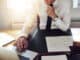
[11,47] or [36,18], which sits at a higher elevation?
[36,18]

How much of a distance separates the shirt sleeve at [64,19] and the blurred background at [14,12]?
90mm

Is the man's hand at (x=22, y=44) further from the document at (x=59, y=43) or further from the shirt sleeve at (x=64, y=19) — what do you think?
the shirt sleeve at (x=64, y=19)

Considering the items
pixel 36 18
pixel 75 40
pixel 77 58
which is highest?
pixel 36 18

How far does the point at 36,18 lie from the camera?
171 cm

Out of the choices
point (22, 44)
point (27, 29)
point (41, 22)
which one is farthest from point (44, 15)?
point (22, 44)

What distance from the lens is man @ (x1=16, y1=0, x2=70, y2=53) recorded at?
1688 mm

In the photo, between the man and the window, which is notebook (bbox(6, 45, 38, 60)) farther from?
the window

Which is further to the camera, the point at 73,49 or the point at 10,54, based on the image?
the point at 73,49

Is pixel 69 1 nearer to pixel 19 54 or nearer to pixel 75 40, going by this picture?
pixel 75 40

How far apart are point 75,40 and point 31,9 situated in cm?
43

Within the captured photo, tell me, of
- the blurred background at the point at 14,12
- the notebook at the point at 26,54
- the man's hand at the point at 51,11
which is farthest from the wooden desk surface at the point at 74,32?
the man's hand at the point at 51,11

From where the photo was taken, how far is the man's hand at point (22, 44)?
1.69 m

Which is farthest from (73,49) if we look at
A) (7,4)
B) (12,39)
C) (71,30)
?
(7,4)

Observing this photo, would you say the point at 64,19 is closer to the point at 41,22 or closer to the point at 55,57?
the point at 41,22
